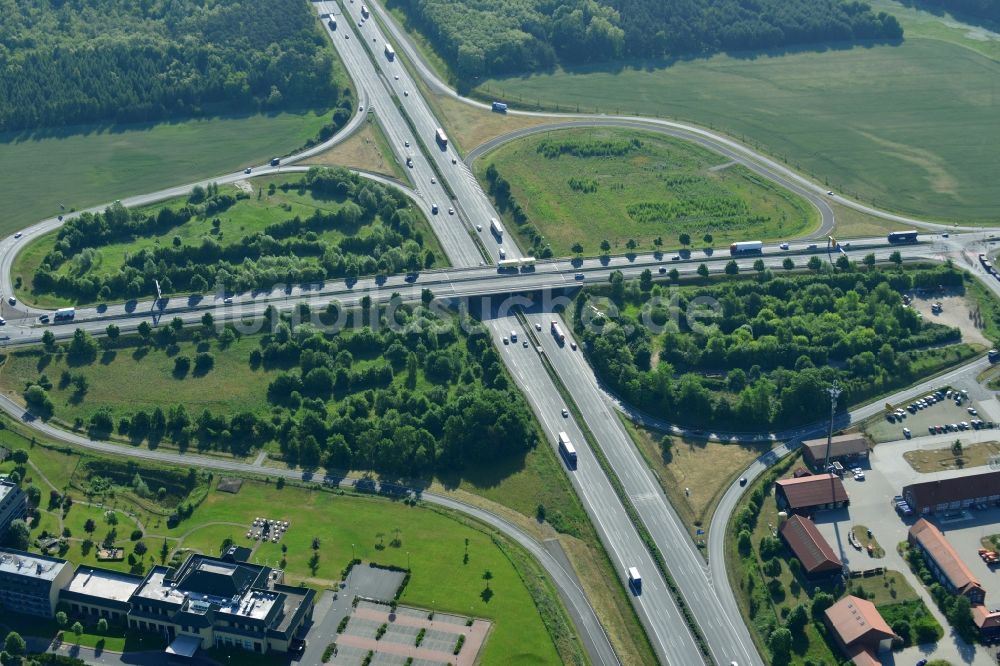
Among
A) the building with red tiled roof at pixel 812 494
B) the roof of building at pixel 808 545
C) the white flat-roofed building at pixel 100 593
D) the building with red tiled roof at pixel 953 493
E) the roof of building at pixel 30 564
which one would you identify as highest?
the building with red tiled roof at pixel 953 493

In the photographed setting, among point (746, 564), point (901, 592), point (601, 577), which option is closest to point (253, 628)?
point (601, 577)

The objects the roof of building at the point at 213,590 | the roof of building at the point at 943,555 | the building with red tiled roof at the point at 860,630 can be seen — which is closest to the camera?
the roof of building at the point at 213,590

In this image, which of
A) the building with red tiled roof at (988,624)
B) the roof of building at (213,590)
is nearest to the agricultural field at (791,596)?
the building with red tiled roof at (988,624)

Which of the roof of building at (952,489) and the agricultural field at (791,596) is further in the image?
the roof of building at (952,489)

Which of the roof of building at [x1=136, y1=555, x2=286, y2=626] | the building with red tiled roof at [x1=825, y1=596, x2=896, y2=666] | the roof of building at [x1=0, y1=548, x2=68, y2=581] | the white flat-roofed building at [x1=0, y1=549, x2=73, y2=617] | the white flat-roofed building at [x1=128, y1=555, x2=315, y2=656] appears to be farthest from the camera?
the roof of building at [x1=0, y1=548, x2=68, y2=581]

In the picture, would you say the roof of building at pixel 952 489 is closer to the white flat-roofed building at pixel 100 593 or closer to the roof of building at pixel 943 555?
the roof of building at pixel 943 555

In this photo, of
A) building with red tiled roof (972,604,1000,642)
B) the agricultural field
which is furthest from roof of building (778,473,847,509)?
building with red tiled roof (972,604,1000,642)

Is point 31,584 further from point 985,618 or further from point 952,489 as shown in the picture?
point 952,489

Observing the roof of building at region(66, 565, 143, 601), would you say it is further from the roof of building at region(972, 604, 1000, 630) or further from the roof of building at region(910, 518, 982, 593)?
the roof of building at region(972, 604, 1000, 630)
